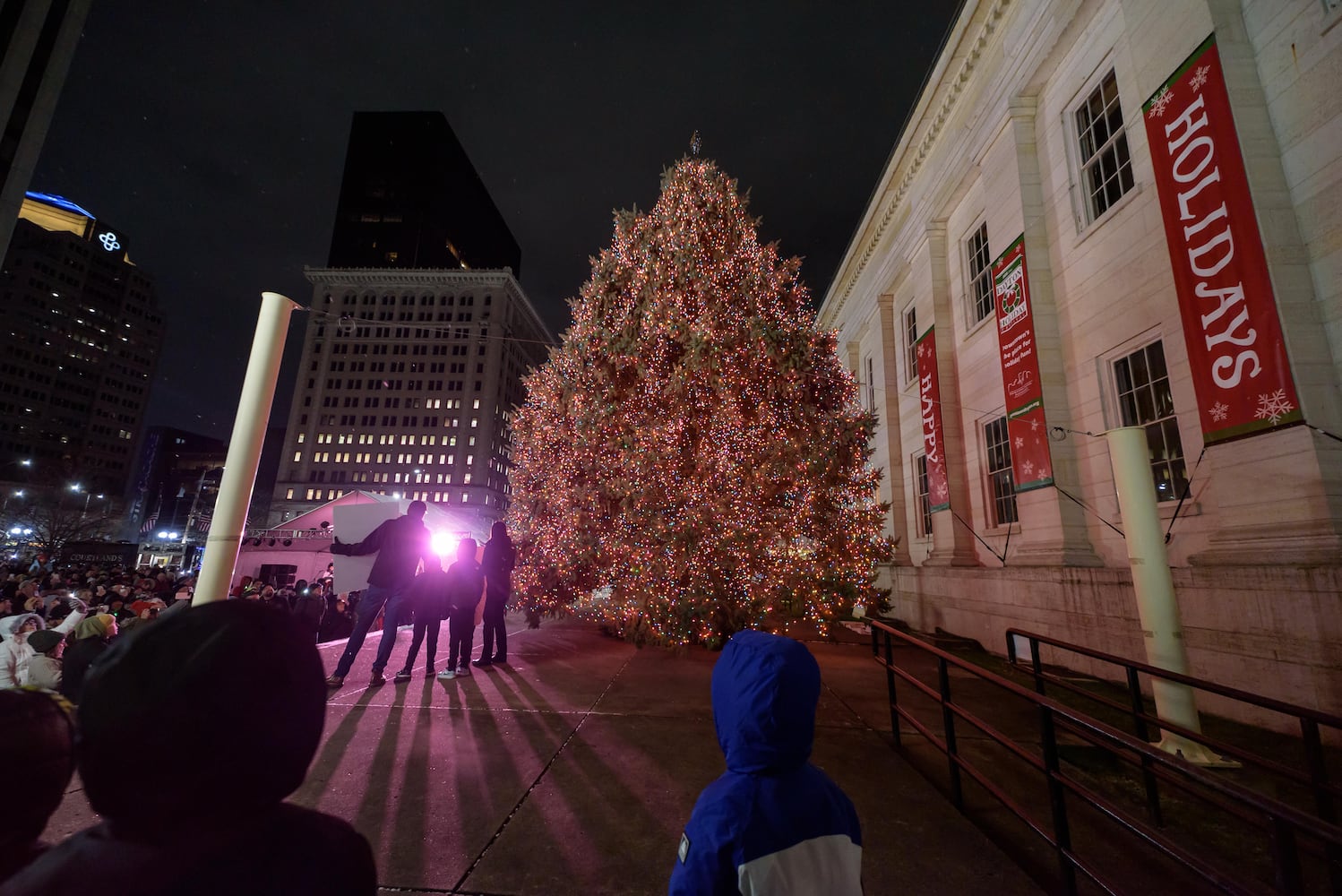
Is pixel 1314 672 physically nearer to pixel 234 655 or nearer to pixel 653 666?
pixel 653 666

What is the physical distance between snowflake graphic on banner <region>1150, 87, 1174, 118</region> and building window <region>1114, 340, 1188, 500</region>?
3072 mm

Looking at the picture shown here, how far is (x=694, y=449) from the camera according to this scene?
9734mm

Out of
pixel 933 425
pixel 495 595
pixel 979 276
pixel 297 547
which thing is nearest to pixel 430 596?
pixel 495 595

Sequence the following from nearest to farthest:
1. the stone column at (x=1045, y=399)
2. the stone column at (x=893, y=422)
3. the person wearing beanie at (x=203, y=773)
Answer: the person wearing beanie at (x=203, y=773)
the stone column at (x=1045, y=399)
the stone column at (x=893, y=422)

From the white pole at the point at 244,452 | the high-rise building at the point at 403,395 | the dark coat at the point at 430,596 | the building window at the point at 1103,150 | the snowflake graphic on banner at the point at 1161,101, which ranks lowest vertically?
the dark coat at the point at 430,596

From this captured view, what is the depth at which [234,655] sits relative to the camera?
0.94 m

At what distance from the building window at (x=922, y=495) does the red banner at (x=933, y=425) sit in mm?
2089

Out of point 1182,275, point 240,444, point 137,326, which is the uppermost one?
point 137,326

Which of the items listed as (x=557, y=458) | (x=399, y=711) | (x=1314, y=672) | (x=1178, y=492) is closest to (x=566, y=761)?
(x=399, y=711)

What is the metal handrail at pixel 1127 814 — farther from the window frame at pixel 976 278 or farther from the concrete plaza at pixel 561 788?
the window frame at pixel 976 278

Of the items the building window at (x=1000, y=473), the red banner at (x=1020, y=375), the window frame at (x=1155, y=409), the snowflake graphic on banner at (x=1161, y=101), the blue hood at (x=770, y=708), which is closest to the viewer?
the blue hood at (x=770, y=708)

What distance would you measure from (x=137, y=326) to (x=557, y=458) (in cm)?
14575

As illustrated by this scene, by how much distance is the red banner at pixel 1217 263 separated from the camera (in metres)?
5.94

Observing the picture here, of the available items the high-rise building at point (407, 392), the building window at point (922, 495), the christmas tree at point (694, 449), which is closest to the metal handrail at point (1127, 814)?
the christmas tree at point (694, 449)
